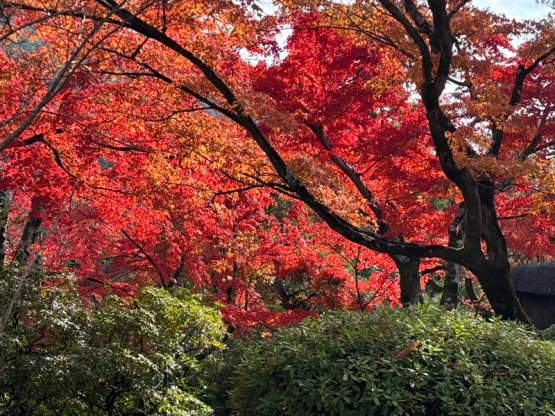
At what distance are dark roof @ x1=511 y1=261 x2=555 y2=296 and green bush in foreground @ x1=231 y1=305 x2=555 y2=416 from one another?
10.6 m

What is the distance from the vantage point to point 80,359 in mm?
4059

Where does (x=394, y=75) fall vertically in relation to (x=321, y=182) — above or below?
above

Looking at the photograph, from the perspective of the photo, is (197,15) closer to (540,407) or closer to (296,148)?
(296,148)

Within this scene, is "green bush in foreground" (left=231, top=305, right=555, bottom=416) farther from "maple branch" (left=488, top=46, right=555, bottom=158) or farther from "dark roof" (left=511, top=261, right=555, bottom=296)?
"dark roof" (left=511, top=261, right=555, bottom=296)

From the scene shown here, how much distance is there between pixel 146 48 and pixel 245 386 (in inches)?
204

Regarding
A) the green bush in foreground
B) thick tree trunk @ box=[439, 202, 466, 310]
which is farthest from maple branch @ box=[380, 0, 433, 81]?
thick tree trunk @ box=[439, 202, 466, 310]

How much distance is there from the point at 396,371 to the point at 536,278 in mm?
12412

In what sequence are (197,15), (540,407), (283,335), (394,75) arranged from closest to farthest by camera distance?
(540,407) → (283,335) → (197,15) → (394,75)

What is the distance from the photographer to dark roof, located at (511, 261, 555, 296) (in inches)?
553

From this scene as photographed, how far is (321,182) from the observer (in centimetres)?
727

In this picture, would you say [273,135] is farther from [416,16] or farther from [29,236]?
[29,236]

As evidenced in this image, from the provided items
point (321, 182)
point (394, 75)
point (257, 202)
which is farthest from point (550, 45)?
point (257, 202)

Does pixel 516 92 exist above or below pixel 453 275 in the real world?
above

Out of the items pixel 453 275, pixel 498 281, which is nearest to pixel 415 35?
pixel 498 281
